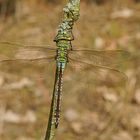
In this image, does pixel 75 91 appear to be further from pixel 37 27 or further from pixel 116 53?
pixel 116 53

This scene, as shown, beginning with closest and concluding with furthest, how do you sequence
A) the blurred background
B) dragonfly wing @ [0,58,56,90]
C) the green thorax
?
the green thorax, the blurred background, dragonfly wing @ [0,58,56,90]

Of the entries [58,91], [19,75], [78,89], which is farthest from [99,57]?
[19,75]

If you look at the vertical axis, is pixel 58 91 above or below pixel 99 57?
below

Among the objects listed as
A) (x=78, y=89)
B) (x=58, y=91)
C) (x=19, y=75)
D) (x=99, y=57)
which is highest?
(x=19, y=75)

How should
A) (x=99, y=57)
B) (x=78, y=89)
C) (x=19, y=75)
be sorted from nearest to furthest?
(x=99, y=57)
(x=78, y=89)
(x=19, y=75)

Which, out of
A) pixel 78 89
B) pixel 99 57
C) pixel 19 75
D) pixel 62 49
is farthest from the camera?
pixel 19 75

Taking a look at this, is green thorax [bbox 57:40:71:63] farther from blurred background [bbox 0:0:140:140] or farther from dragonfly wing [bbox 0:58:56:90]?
Answer: dragonfly wing [bbox 0:58:56:90]

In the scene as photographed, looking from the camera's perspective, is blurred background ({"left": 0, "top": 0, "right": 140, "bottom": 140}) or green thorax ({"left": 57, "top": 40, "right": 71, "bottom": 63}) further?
blurred background ({"left": 0, "top": 0, "right": 140, "bottom": 140})

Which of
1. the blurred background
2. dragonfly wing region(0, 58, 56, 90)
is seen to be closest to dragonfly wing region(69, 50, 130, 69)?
the blurred background

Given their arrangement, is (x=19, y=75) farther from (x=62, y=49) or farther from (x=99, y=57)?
(x=62, y=49)
